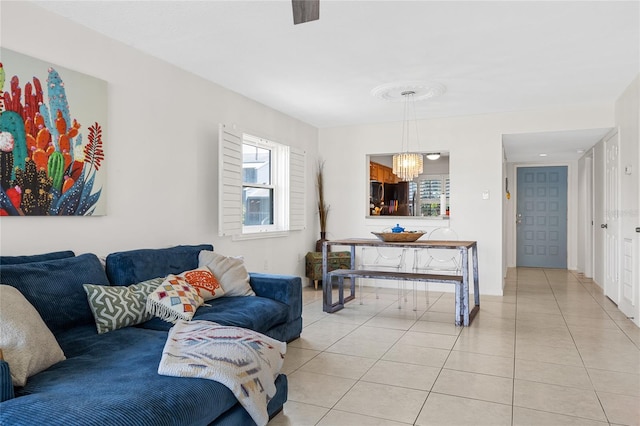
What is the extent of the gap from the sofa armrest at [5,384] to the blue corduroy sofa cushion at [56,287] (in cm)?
84

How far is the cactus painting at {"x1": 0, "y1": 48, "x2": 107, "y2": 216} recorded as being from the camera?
8.66ft

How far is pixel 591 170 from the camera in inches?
289

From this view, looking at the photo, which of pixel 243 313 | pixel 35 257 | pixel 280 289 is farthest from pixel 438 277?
pixel 35 257

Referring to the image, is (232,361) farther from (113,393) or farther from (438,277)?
(438,277)

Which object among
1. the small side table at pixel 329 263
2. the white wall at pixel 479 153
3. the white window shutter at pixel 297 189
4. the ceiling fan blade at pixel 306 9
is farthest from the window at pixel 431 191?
the ceiling fan blade at pixel 306 9

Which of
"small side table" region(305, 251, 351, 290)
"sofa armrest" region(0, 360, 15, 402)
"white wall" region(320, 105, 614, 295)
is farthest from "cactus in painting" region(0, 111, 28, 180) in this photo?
"white wall" region(320, 105, 614, 295)

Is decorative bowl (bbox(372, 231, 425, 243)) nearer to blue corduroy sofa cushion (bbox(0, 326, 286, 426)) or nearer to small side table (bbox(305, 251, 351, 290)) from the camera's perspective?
small side table (bbox(305, 251, 351, 290))

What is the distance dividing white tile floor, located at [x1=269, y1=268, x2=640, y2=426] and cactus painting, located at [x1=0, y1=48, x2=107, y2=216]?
1.91 metres

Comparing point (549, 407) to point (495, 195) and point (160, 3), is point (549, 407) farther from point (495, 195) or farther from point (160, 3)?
point (495, 195)

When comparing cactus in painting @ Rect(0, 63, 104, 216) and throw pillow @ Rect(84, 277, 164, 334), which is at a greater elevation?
cactus in painting @ Rect(0, 63, 104, 216)

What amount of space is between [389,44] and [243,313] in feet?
7.59

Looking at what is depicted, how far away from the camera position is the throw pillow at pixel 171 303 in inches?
108

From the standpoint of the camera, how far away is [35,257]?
103 inches

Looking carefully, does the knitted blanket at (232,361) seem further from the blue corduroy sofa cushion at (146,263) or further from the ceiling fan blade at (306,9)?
the ceiling fan blade at (306,9)
